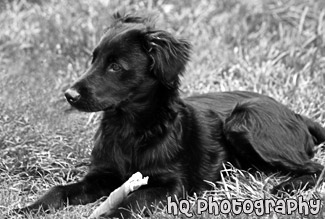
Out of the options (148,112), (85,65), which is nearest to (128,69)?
(148,112)

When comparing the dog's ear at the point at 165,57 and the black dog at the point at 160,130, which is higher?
the dog's ear at the point at 165,57

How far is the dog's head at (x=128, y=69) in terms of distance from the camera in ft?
13.6

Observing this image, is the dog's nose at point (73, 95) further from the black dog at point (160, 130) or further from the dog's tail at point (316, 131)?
the dog's tail at point (316, 131)

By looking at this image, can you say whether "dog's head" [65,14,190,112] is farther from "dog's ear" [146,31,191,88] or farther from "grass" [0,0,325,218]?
"grass" [0,0,325,218]

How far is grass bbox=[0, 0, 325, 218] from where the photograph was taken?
482 centimetres

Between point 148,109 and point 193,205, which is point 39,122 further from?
point 193,205

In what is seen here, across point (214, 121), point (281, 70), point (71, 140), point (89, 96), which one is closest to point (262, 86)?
point (281, 70)

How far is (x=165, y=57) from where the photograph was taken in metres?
4.24

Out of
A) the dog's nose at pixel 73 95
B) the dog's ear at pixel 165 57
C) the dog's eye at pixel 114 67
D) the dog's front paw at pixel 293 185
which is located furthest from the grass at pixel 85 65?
the dog's eye at pixel 114 67

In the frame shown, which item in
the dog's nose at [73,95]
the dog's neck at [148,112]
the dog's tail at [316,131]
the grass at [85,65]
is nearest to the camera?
the dog's nose at [73,95]

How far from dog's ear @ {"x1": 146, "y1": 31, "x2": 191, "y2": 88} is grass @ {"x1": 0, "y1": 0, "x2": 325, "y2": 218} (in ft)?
2.77

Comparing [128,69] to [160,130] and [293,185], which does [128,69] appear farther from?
[293,185]

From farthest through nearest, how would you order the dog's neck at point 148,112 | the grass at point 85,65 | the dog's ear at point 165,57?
→ 1. the grass at point 85,65
2. the dog's neck at point 148,112
3. the dog's ear at point 165,57

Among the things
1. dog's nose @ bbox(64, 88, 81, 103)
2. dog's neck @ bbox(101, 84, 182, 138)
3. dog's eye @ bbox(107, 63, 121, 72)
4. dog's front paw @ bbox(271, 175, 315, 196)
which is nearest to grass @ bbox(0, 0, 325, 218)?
dog's front paw @ bbox(271, 175, 315, 196)
